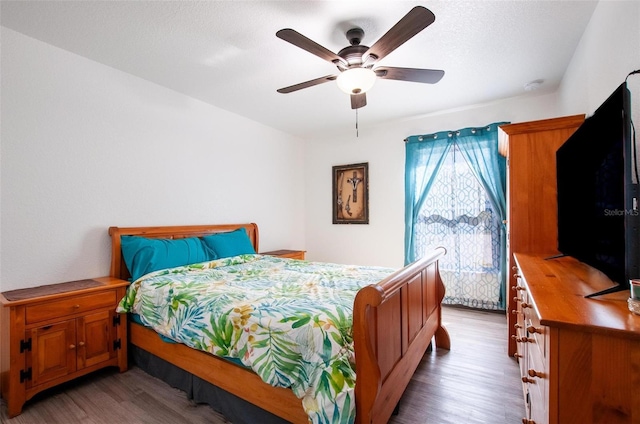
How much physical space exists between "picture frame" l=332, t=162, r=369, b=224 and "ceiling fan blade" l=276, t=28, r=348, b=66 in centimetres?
258

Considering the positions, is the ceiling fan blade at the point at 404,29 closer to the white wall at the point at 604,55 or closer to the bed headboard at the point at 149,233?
the white wall at the point at 604,55

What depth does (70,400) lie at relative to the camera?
1945 mm

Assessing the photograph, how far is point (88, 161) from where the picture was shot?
2.48 meters

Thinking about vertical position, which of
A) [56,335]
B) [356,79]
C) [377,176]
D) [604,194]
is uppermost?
[356,79]

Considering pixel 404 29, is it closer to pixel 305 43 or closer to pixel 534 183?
pixel 305 43

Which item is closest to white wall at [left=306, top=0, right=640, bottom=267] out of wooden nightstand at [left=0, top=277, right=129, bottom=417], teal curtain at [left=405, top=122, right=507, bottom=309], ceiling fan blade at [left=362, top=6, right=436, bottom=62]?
teal curtain at [left=405, top=122, right=507, bottom=309]

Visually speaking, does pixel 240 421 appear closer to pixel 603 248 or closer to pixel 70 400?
pixel 70 400

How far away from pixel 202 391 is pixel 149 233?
5.22ft

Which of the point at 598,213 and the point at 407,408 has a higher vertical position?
the point at 598,213

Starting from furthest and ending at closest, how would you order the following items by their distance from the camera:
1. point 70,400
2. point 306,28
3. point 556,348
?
point 306,28 → point 70,400 → point 556,348

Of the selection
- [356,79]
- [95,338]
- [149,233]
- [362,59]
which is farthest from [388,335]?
[149,233]

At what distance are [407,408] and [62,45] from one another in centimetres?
366

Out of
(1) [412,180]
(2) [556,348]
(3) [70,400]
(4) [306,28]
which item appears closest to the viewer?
(2) [556,348]

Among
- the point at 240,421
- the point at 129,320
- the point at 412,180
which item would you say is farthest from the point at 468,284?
the point at 129,320
